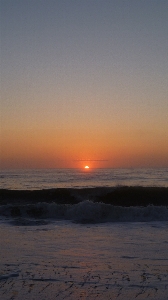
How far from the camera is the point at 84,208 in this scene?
672 inches

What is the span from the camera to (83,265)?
7.27 metres

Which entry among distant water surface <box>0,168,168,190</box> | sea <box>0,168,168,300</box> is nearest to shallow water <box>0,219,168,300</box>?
sea <box>0,168,168,300</box>

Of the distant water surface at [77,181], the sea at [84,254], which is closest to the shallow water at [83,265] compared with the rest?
the sea at [84,254]

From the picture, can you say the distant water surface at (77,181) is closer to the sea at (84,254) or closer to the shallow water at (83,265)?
the sea at (84,254)

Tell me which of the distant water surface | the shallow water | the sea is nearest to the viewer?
the shallow water

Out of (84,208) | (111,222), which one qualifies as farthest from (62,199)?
(111,222)

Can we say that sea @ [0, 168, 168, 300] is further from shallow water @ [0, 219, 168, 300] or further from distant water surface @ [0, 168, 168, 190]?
distant water surface @ [0, 168, 168, 190]

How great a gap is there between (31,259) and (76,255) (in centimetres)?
104

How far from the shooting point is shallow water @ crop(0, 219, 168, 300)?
223 inches

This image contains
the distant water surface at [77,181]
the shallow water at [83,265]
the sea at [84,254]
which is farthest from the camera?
the distant water surface at [77,181]

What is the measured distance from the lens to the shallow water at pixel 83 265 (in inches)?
223

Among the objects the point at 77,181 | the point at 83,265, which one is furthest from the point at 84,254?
the point at 77,181

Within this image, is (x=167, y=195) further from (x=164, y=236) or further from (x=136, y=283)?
(x=136, y=283)

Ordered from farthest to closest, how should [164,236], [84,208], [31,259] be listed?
[84,208] < [164,236] < [31,259]
